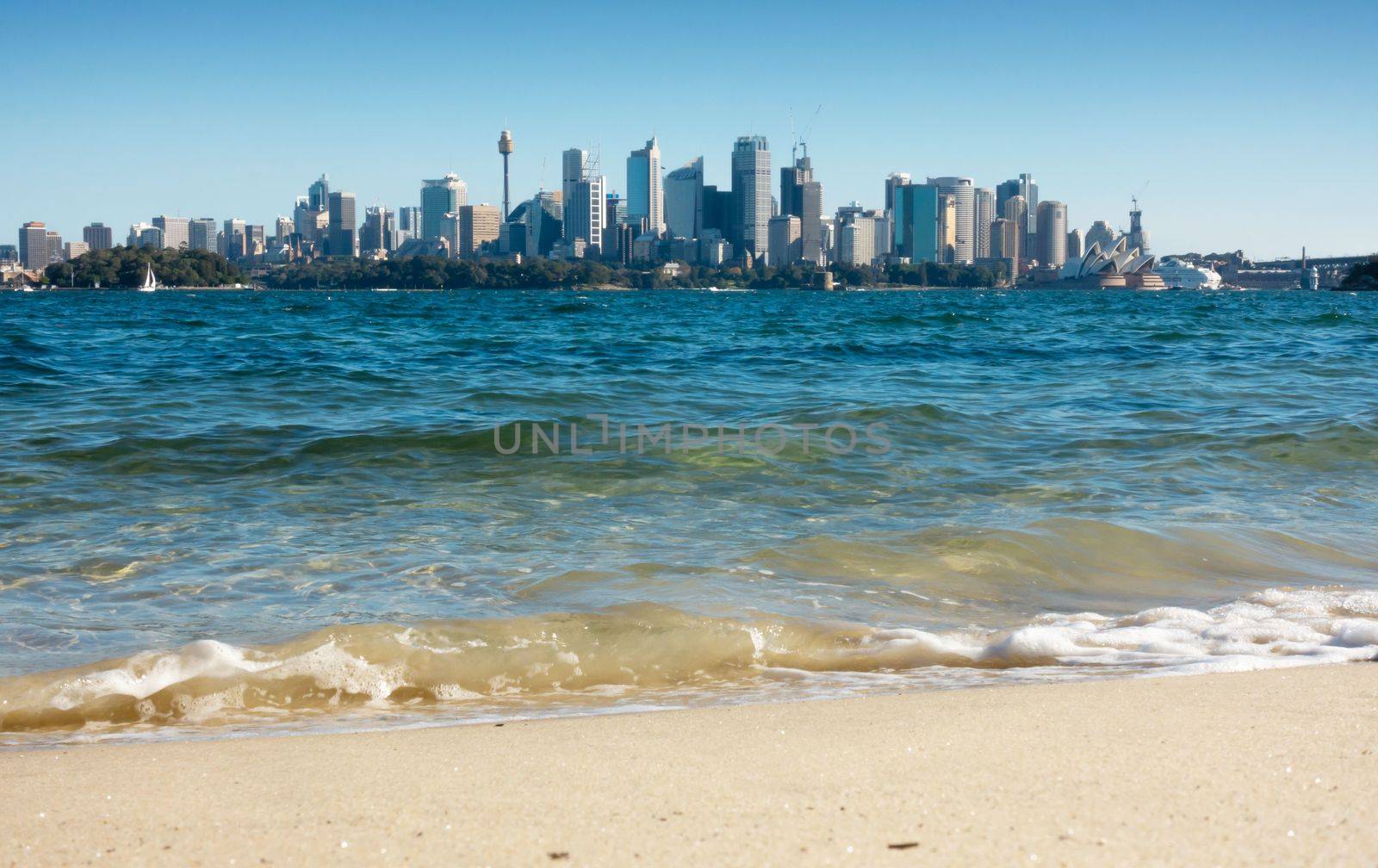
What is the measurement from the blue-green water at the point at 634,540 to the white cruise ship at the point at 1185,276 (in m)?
147

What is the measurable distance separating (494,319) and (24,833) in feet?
108

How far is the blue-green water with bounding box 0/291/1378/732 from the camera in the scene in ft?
12.8

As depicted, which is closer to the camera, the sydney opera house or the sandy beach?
the sandy beach

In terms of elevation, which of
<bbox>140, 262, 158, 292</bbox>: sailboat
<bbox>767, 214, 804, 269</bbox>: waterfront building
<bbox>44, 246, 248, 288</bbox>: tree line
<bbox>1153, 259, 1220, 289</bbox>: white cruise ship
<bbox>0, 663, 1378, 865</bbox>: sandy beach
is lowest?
<bbox>0, 663, 1378, 865</bbox>: sandy beach

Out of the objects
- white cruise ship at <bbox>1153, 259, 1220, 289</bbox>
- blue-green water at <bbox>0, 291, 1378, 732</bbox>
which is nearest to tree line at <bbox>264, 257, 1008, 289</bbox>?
white cruise ship at <bbox>1153, 259, 1220, 289</bbox>

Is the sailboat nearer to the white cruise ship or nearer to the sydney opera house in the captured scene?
the sydney opera house

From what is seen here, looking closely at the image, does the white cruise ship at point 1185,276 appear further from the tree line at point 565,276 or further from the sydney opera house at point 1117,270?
the tree line at point 565,276

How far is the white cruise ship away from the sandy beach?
510 feet

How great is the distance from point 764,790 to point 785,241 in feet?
618

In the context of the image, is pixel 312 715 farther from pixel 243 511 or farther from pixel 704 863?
pixel 243 511

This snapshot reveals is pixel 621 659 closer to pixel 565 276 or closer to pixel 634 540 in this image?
pixel 634 540

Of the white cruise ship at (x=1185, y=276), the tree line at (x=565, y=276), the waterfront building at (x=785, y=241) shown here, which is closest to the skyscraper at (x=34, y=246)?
the tree line at (x=565, y=276)

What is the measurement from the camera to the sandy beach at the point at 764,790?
210cm

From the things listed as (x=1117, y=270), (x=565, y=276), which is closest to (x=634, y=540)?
(x=565, y=276)
